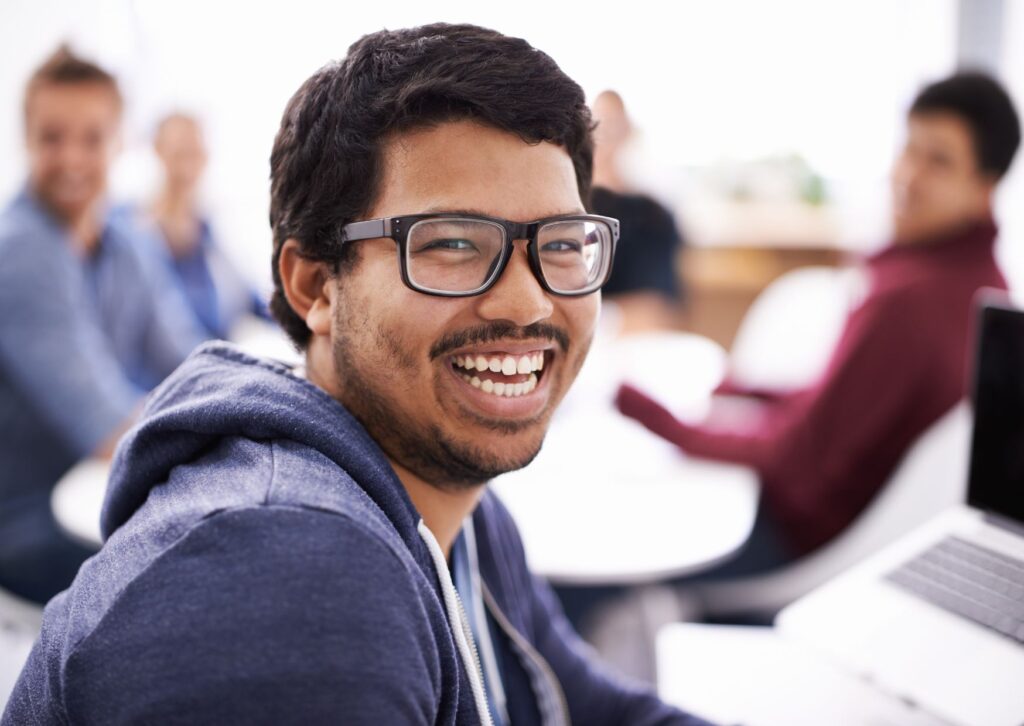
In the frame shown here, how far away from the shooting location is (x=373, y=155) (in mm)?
904

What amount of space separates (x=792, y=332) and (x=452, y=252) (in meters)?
2.21

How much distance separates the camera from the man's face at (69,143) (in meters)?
2.01

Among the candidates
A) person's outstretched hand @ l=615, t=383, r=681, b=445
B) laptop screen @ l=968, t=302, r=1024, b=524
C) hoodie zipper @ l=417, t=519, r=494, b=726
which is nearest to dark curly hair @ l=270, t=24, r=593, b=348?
hoodie zipper @ l=417, t=519, r=494, b=726

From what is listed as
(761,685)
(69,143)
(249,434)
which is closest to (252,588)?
(249,434)

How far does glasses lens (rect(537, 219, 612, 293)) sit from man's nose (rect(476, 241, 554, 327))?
0.08ft

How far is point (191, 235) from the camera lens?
3.00m

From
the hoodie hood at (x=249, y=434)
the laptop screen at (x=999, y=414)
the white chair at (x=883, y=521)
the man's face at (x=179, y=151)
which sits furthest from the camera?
the man's face at (x=179, y=151)

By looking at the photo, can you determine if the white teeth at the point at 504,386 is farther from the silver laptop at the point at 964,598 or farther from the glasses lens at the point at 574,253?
the silver laptop at the point at 964,598

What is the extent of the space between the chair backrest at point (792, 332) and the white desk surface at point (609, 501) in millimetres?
743

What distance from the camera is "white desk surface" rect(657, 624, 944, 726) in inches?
41.3

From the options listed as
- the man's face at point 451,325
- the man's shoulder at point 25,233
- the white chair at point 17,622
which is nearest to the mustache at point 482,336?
the man's face at point 451,325

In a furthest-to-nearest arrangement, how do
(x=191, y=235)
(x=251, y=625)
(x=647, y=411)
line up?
(x=191, y=235)
(x=647, y=411)
(x=251, y=625)

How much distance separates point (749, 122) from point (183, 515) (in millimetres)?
4359

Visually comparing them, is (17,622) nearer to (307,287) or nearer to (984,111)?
(307,287)
